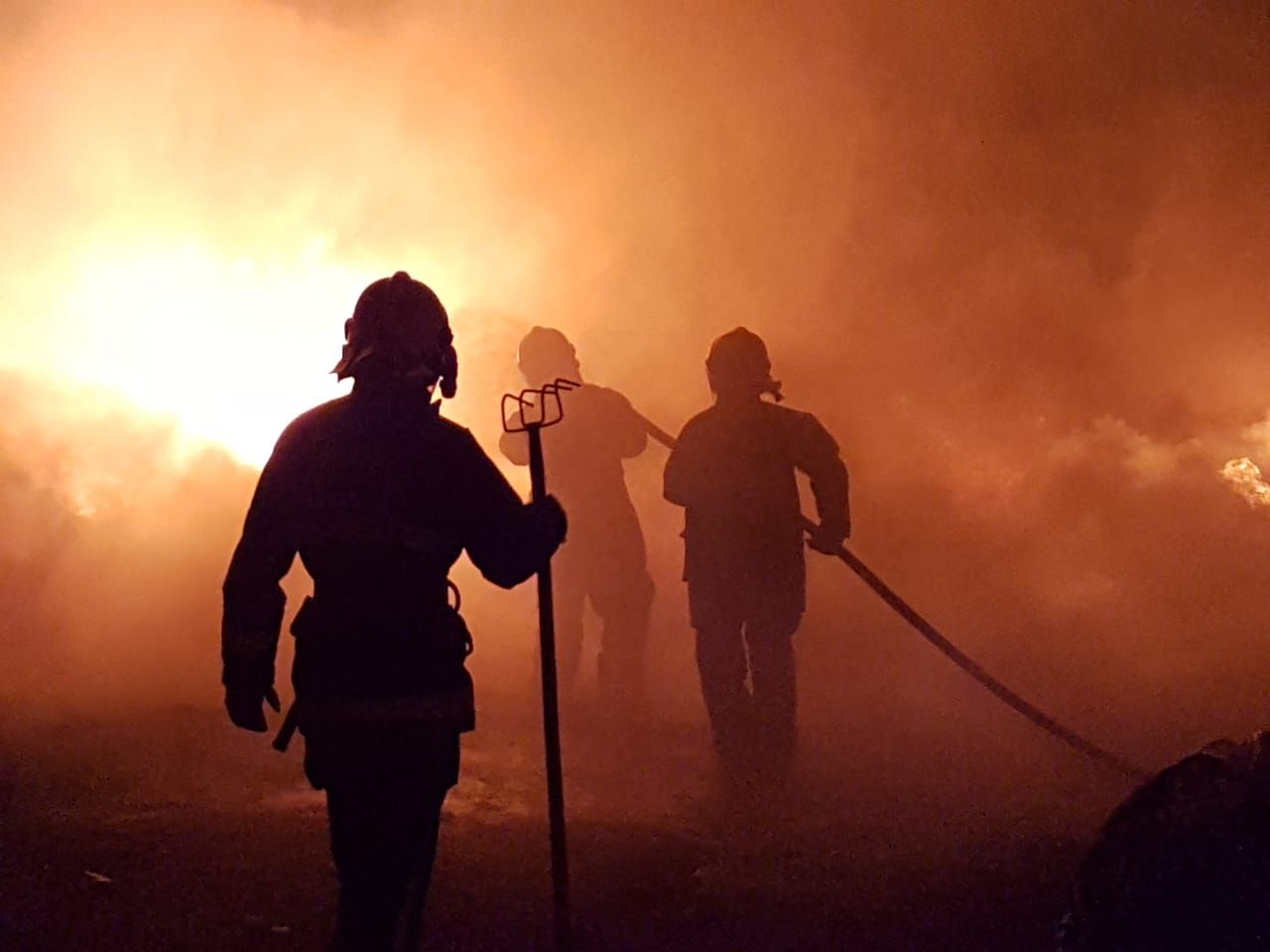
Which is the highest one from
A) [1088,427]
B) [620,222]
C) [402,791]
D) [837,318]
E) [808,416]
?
[620,222]

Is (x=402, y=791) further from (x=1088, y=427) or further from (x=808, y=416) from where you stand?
(x=1088, y=427)

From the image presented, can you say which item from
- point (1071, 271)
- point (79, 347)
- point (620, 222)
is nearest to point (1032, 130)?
point (1071, 271)

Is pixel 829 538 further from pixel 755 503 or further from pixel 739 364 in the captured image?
pixel 739 364

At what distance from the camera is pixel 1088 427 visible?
9.64 meters

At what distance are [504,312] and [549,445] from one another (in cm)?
377

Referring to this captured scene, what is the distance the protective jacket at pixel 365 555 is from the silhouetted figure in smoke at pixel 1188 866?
1606mm

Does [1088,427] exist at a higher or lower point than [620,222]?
lower

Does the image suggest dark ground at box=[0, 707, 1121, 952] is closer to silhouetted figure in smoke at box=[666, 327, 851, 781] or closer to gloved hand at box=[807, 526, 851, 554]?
silhouetted figure in smoke at box=[666, 327, 851, 781]

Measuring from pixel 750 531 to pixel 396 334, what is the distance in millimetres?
3099

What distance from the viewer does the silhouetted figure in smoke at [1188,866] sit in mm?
2471

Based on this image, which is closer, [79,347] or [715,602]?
[715,602]

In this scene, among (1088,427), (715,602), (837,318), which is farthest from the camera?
(837,318)

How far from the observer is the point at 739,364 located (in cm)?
565

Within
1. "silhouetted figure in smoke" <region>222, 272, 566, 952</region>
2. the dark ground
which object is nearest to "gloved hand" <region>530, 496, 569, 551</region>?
"silhouetted figure in smoke" <region>222, 272, 566, 952</region>
